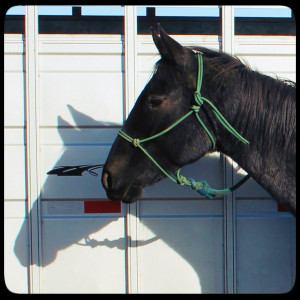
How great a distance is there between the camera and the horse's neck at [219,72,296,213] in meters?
1.54

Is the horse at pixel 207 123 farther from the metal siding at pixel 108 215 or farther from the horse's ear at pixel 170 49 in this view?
the metal siding at pixel 108 215

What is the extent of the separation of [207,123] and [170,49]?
43 cm

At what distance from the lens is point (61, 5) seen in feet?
7.20

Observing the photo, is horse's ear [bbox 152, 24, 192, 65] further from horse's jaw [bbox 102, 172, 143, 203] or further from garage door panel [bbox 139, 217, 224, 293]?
garage door panel [bbox 139, 217, 224, 293]

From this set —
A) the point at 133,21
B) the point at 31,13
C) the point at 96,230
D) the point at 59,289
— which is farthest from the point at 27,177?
the point at 133,21

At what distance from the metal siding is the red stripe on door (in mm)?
37

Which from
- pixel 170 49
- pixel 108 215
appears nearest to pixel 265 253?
pixel 108 215

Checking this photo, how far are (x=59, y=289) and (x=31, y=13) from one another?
2.02 metres

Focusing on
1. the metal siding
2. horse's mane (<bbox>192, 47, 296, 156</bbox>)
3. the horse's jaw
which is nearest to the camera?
horse's mane (<bbox>192, 47, 296, 156</bbox>)

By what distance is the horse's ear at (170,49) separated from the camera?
1.56 m

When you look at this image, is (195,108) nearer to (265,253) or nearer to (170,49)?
(170,49)

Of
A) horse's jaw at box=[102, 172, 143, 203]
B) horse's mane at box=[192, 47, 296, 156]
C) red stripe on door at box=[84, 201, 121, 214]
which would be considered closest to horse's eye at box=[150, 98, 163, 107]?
horse's mane at box=[192, 47, 296, 156]

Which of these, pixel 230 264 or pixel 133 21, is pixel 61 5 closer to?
pixel 133 21

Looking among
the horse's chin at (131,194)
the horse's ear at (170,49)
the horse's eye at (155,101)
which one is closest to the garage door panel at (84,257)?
the horse's chin at (131,194)
